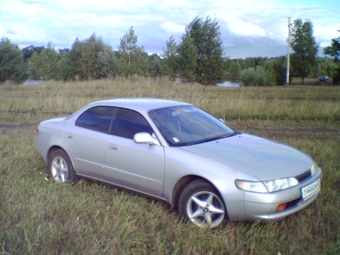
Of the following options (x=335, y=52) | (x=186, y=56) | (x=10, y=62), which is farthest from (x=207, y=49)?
(x=10, y=62)

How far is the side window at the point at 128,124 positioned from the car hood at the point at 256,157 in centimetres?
77

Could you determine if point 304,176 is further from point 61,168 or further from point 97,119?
point 61,168

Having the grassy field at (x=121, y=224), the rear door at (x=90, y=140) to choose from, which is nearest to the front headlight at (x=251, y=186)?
the grassy field at (x=121, y=224)

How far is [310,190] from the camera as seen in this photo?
4.54 m

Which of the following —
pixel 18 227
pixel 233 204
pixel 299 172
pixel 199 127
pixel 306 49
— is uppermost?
pixel 306 49

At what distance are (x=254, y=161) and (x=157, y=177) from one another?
1.17 meters

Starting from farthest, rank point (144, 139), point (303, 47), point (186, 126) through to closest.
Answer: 1. point (303, 47)
2. point (186, 126)
3. point (144, 139)

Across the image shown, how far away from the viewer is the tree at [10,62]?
35.7 m

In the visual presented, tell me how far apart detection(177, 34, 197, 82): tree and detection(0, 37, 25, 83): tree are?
16461 mm

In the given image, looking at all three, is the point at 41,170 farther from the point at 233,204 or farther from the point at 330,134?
the point at 330,134

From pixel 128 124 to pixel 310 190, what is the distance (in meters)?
2.46

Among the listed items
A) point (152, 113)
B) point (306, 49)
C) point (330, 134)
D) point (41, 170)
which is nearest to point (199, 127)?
point (152, 113)

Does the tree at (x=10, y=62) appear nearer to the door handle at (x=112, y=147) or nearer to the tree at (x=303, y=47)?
the door handle at (x=112, y=147)

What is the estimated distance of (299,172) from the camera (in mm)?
4496
